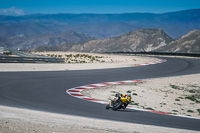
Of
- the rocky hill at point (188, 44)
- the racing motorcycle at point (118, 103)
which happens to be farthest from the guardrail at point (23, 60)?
the rocky hill at point (188, 44)

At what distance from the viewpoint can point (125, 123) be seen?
923 cm

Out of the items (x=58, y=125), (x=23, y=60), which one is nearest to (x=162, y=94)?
(x=58, y=125)

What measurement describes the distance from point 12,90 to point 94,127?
6.84m

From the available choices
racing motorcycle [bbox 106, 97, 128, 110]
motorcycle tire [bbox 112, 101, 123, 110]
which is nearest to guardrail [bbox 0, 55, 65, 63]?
racing motorcycle [bbox 106, 97, 128, 110]

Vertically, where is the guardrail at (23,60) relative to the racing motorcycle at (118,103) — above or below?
above

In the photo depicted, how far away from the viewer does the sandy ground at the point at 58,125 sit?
803cm

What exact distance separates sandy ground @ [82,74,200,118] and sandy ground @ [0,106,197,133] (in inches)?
133

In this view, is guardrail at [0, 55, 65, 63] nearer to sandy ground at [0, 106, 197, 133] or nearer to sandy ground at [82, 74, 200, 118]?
sandy ground at [82, 74, 200, 118]

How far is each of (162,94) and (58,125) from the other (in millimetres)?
8593

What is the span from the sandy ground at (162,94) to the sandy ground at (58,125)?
338 cm

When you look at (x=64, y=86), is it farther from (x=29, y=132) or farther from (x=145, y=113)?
(x=29, y=132)

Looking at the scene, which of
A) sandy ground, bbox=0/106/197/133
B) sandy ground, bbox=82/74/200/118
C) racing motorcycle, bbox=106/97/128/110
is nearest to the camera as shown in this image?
sandy ground, bbox=0/106/197/133

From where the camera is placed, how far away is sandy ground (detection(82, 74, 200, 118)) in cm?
1279

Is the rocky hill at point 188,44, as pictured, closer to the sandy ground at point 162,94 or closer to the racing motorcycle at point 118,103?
the sandy ground at point 162,94
